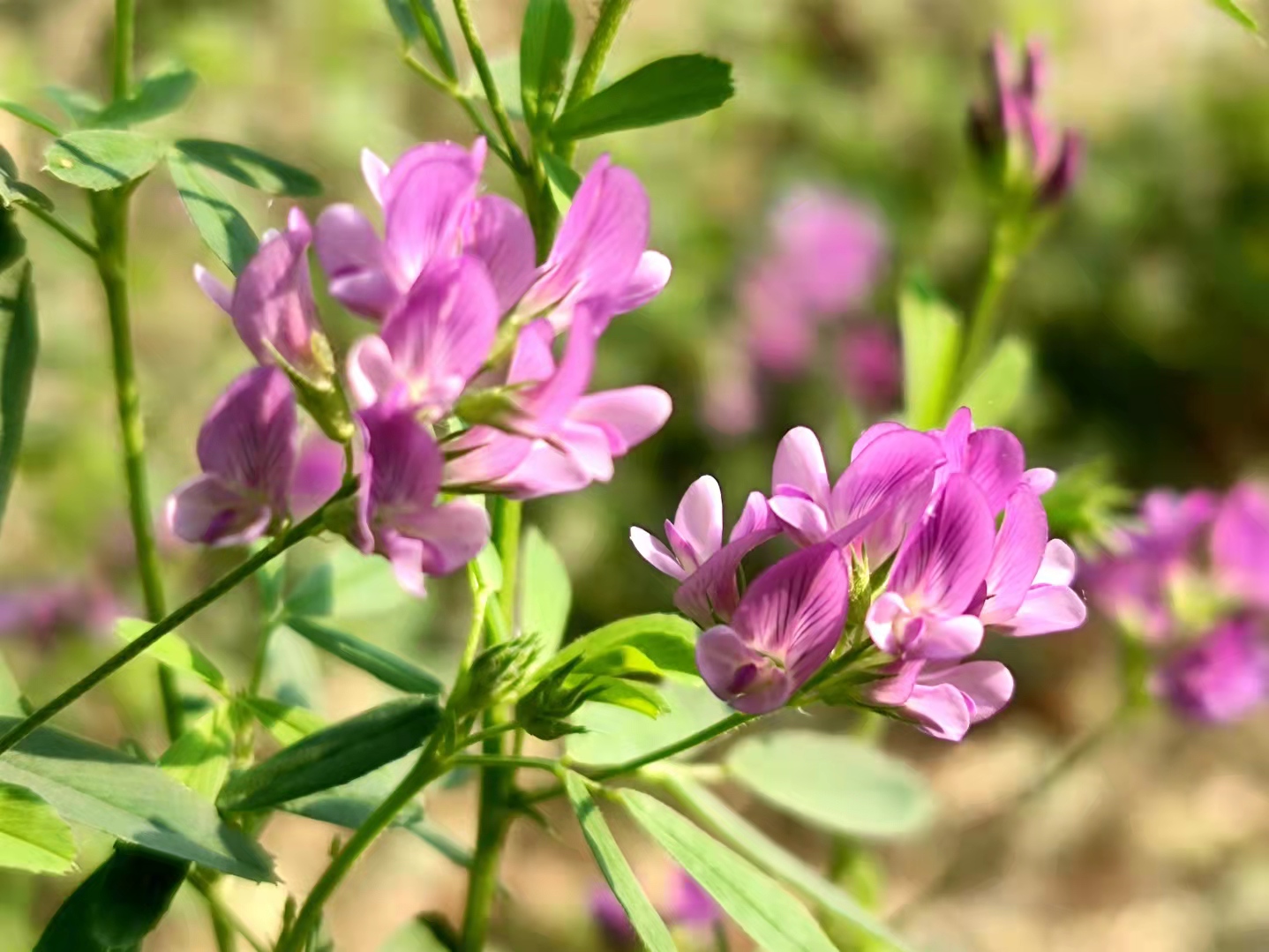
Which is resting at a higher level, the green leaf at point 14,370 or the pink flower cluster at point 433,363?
the pink flower cluster at point 433,363

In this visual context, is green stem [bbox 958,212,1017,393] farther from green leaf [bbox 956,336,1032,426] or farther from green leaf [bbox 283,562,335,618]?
green leaf [bbox 283,562,335,618]

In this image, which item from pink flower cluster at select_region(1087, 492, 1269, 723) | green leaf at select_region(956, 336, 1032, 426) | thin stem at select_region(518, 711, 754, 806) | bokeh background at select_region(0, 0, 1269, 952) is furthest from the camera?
bokeh background at select_region(0, 0, 1269, 952)

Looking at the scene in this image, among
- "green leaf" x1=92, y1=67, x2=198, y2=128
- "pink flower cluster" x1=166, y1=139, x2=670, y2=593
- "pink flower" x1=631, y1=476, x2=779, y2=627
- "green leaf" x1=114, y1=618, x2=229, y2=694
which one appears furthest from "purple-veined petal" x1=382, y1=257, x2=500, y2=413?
"green leaf" x1=92, y1=67, x2=198, y2=128

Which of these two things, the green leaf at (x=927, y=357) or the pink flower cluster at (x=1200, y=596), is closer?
the green leaf at (x=927, y=357)

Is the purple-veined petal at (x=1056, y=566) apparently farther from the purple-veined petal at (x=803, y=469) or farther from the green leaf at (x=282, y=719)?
the green leaf at (x=282, y=719)

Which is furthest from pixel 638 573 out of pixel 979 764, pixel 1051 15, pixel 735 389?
pixel 1051 15

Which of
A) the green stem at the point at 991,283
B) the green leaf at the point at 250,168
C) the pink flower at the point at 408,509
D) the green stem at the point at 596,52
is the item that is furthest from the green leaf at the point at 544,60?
the green stem at the point at 991,283

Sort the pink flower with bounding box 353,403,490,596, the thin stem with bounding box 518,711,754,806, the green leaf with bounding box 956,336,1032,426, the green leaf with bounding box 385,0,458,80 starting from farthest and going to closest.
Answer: the green leaf with bounding box 956,336,1032,426
the green leaf with bounding box 385,0,458,80
the thin stem with bounding box 518,711,754,806
the pink flower with bounding box 353,403,490,596
